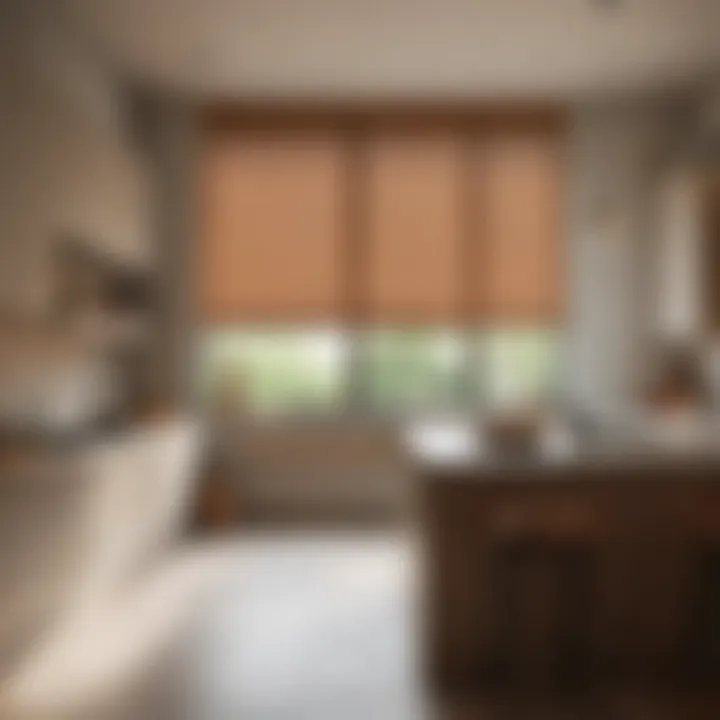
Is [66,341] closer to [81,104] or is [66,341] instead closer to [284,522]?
[81,104]

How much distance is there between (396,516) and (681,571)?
3.12 m

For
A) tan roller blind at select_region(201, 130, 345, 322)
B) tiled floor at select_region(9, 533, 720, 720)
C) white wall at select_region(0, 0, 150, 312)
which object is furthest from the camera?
tan roller blind at select_region(201, 130, 345, 322)

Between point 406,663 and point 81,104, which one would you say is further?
point 81,104

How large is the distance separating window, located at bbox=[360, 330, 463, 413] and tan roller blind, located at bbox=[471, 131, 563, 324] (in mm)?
361

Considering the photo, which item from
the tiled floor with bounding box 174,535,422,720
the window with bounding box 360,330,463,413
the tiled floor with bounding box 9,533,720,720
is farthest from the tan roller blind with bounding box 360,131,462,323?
the tiled floor with bounding box 9,533,720,720

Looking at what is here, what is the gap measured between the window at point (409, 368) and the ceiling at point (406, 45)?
61.8 inches

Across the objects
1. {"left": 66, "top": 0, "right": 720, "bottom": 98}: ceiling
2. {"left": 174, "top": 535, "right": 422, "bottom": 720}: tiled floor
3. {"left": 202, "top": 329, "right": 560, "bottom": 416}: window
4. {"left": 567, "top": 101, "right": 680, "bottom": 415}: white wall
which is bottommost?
{"left": 174, "top": 535, "right": 422, "bottom": 720}: tiled floor

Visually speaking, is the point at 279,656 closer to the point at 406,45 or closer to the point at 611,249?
the point at 406,45

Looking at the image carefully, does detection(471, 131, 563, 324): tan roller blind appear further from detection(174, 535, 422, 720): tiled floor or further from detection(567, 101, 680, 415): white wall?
detection(174, 535, 422, 720): tiled floor

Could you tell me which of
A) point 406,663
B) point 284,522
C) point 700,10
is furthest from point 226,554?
point 700,10

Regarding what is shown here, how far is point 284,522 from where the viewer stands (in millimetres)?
6641

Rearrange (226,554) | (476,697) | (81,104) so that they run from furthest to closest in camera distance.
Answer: (226,554) → (81,104) → (476,697)

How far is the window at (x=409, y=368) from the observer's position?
680 centimetres

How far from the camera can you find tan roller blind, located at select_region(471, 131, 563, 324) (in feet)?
22.1
